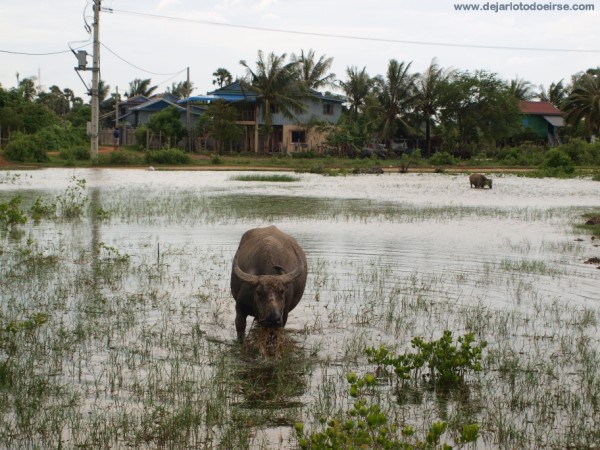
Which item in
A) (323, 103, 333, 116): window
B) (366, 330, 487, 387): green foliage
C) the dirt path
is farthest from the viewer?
(323, 103, 333, 116): window

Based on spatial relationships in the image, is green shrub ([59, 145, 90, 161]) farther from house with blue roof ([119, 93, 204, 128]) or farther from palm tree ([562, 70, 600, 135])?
palm tree ([562, 70, 600, 135])

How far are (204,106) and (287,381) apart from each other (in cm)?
5182

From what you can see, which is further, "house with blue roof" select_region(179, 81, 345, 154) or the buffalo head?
"house with blue roof" select_region(179, 81, 345, 154)

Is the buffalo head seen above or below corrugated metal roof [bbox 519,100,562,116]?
below

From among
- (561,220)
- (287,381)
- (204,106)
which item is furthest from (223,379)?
(204,106)

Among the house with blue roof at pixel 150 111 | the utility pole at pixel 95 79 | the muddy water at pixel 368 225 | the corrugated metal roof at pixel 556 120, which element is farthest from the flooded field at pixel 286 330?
the corrugated metal roof at pixel 556 120

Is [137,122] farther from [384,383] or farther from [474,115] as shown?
[384,383]

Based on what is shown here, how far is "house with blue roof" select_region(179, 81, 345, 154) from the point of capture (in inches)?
2039

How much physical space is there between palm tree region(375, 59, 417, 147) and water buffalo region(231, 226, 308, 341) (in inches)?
1759

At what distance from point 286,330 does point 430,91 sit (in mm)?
46480

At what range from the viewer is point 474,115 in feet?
172

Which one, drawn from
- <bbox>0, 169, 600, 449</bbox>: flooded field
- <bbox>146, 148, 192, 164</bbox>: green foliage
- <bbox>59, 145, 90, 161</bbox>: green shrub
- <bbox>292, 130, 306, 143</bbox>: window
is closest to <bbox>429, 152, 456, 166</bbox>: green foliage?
<bbox>292, 130, 306, 143</bbox>: window

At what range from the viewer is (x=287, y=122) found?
175ft

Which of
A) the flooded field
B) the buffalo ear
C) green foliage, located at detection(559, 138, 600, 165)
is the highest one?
green foliage, located at detection(559, 138, 600, 165)
